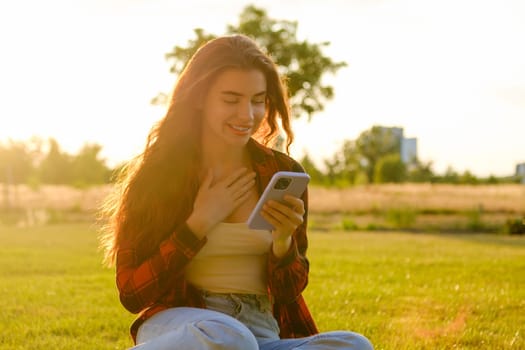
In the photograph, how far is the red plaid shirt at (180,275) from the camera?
274 cm

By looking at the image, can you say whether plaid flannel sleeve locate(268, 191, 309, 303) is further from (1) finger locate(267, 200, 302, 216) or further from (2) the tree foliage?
(2) the tree foliage

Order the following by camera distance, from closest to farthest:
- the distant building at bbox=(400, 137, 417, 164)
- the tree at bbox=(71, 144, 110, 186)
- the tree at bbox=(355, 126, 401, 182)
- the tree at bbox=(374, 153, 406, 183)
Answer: the tree at bbox=(374, 153, 406, 183) → the tree at bbox=(71, 144, 110, 186) → the tree at bbox=(355, 126, 401, 182) → the distant building at bbox=(400, 137, 417, 164)

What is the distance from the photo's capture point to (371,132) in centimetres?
4166

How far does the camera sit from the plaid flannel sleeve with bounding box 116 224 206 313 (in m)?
2.73

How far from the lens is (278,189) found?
262cm

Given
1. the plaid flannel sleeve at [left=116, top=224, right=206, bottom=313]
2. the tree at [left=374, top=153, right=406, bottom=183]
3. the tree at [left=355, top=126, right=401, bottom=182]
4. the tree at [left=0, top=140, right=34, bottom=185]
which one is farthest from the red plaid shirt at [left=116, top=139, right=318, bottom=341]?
the tree at [left=355, top=126, right=401, bottom=182]

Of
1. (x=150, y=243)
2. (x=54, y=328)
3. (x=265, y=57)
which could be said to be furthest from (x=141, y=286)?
(x=54, y=328)

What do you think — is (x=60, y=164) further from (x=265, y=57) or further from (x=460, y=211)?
(x=265, y=57)

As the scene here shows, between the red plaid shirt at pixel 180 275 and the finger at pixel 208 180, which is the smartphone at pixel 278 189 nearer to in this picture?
the red plaid shirt at pixel 180 275

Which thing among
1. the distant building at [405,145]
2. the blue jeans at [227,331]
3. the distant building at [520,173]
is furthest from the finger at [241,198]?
the distant building at [405,145]

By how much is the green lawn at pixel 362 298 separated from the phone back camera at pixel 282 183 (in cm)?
204

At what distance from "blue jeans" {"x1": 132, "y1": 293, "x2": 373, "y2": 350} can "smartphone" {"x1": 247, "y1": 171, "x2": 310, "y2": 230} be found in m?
0.32

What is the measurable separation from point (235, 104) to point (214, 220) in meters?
0.48

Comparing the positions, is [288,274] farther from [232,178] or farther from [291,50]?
[291,50]
